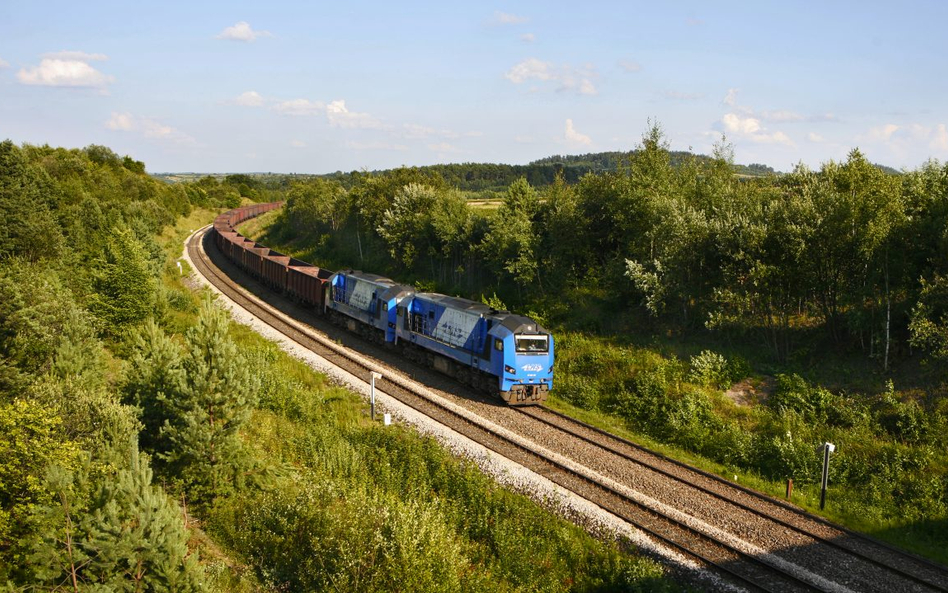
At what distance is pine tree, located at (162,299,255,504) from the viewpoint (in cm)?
1619

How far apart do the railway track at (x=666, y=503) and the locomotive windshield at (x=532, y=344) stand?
2583 millimetres

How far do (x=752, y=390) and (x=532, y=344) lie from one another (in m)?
9.36

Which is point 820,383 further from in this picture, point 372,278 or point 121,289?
point 121,289

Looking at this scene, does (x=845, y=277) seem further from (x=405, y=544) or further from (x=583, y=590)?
(x=405, y=544)

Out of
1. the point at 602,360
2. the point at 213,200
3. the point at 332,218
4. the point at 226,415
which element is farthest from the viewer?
the point at 213,200

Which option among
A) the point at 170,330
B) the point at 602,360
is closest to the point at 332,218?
the point at 170,330

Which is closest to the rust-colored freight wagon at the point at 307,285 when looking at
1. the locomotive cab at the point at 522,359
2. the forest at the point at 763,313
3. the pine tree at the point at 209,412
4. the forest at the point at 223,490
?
the forest at the point at 763,313

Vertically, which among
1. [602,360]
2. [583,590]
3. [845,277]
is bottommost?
[583,590]

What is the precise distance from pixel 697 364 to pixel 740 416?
3.32 m

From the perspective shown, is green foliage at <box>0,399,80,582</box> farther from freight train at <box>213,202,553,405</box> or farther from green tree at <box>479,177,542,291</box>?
green tree at <box>479,177,542,291</box>

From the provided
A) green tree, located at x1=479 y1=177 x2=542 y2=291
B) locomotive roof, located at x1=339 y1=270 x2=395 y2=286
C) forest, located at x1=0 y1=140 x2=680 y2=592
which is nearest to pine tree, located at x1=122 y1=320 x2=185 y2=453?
forest, located at x1=0 y1=140 x2=680 y2=592

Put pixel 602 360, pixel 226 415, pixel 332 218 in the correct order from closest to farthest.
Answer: pixel 226 415
pixel 602 360
pixel 332 218

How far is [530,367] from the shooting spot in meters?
25.5

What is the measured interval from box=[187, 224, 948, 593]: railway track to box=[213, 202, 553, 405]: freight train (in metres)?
1.44
